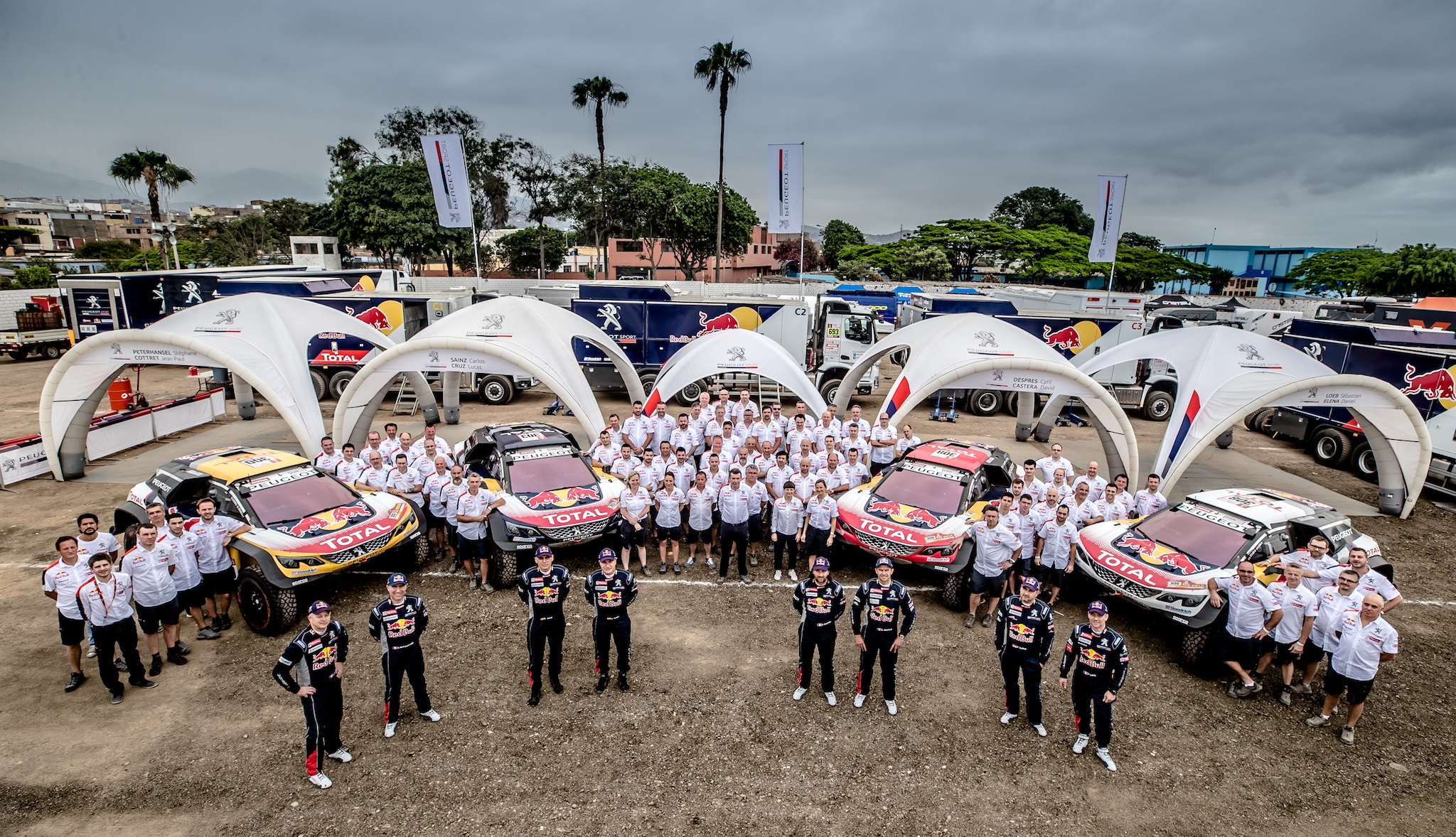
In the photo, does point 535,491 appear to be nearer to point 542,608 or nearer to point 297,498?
point 297,498

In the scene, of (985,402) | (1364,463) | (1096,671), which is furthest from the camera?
(985,402)

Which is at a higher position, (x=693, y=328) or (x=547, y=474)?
(x=693, y=328)

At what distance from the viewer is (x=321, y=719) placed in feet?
18.7

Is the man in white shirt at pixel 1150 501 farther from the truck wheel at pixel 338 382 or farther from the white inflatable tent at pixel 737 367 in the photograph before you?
the truck wheel at pixel 338 382

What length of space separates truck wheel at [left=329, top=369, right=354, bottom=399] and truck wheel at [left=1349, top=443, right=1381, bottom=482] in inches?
992

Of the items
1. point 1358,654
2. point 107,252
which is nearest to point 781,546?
point 1358,654

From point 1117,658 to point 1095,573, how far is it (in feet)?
8.87

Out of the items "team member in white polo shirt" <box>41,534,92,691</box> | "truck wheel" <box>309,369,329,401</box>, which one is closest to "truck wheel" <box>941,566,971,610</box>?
"team member in white polo shirt" <box>41,534,92,691</box>

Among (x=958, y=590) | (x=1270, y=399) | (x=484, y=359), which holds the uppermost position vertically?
(x=484, y=359)

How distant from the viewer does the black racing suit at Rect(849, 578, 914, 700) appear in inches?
256

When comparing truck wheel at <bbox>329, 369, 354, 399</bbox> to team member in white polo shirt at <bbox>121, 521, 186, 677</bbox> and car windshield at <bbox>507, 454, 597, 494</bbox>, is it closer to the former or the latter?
car windshield at <bbox>507, 454, 597, 494</bbox>

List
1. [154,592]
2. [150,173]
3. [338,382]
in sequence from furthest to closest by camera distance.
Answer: [150,173] < [338,382] < [154,592]

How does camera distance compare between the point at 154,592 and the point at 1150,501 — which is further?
the point at 1150,501

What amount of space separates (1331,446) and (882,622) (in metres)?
15.8
